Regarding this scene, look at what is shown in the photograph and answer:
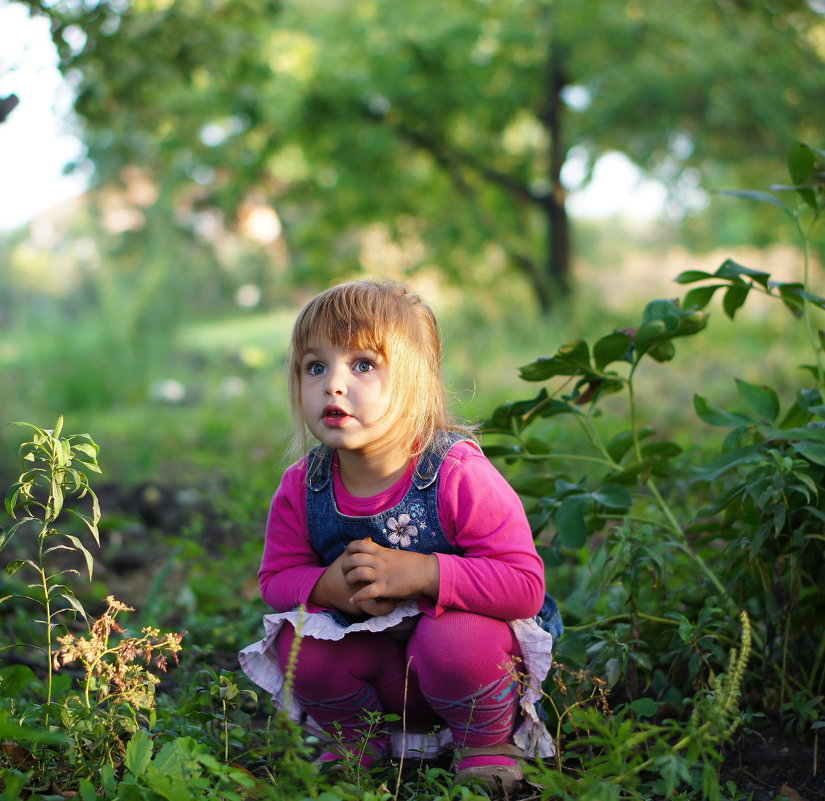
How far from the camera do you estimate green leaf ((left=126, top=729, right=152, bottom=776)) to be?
137 centimetres

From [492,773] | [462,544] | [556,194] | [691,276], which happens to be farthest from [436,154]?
[492,773]

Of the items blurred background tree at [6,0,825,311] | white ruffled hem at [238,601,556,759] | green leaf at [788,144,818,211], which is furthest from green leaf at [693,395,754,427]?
blurred background tree at [6,0,825,311]

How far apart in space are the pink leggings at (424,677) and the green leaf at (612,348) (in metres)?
0.61

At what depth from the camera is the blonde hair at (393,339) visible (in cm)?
179

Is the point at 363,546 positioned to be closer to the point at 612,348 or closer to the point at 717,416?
the point at 612,348

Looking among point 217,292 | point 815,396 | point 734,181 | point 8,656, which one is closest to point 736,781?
point 815,396

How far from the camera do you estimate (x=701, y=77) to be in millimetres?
8328

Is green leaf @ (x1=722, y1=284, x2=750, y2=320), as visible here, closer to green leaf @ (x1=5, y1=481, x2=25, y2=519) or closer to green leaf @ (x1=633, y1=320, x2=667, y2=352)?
green leaf @ (x1=633, y1=320, x2=667, y2=352)

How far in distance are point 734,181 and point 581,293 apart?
2193 mm

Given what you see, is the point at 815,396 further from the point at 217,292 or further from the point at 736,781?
the point at 217,292

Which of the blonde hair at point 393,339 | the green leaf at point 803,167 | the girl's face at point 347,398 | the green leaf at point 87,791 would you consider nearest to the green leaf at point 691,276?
the green leaf at point 803,167

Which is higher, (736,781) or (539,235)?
(736,781)

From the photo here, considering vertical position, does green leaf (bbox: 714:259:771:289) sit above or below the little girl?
above

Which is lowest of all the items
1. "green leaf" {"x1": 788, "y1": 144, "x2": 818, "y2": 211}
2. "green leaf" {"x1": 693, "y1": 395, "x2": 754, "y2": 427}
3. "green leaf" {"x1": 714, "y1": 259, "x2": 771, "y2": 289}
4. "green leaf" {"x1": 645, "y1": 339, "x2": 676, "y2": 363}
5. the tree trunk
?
the tree trunk
